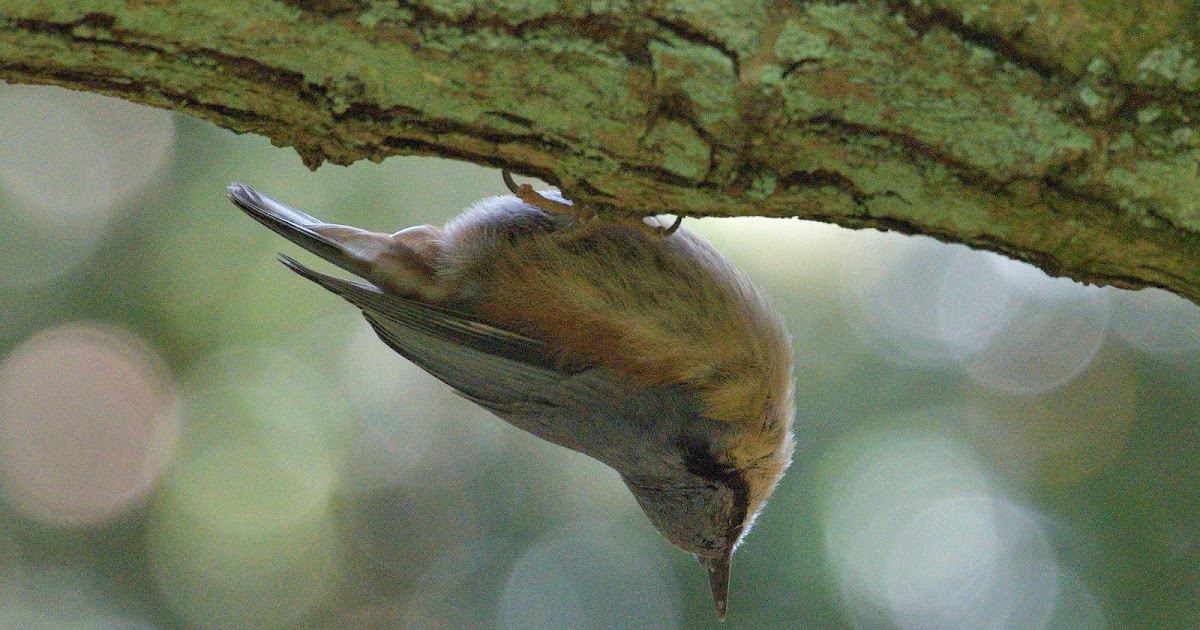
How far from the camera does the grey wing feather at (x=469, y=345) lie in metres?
2.49

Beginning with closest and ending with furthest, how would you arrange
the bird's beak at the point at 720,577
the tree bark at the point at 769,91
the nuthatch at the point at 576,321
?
the tree bark at the point at 769,91 < the nuthatch at the point at 576,321 < the bird's beak at the point at 720,577

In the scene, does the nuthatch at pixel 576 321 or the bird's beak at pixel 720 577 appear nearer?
the nuthatch at pixel 576 321

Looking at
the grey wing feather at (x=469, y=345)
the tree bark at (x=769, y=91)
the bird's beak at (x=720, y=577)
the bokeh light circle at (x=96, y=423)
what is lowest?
the bokeh light circle at (x=96, y=423)

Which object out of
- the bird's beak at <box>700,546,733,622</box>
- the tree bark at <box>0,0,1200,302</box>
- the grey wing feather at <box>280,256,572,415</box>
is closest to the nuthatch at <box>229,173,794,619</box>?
the grey wing feather at <box>280,256,572,415</box>

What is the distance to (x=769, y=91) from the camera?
4.83ft

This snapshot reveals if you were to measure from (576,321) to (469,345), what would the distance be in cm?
29

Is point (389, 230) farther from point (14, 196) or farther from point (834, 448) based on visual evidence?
point (834, 448)

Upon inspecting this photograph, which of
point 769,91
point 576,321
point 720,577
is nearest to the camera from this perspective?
point 769,91

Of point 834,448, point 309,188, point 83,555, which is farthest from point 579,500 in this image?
point 83,555

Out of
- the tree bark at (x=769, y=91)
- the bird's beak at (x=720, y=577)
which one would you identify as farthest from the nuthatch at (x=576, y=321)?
the tree bark at (x=769, y=91)

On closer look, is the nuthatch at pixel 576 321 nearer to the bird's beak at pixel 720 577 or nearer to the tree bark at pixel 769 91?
the bird's beak at pixel 720 577

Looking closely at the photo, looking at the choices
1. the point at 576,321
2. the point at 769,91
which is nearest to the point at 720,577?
the point at 576,321

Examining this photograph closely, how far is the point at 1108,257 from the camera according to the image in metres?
1.52

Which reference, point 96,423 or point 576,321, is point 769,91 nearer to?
point 576,321
